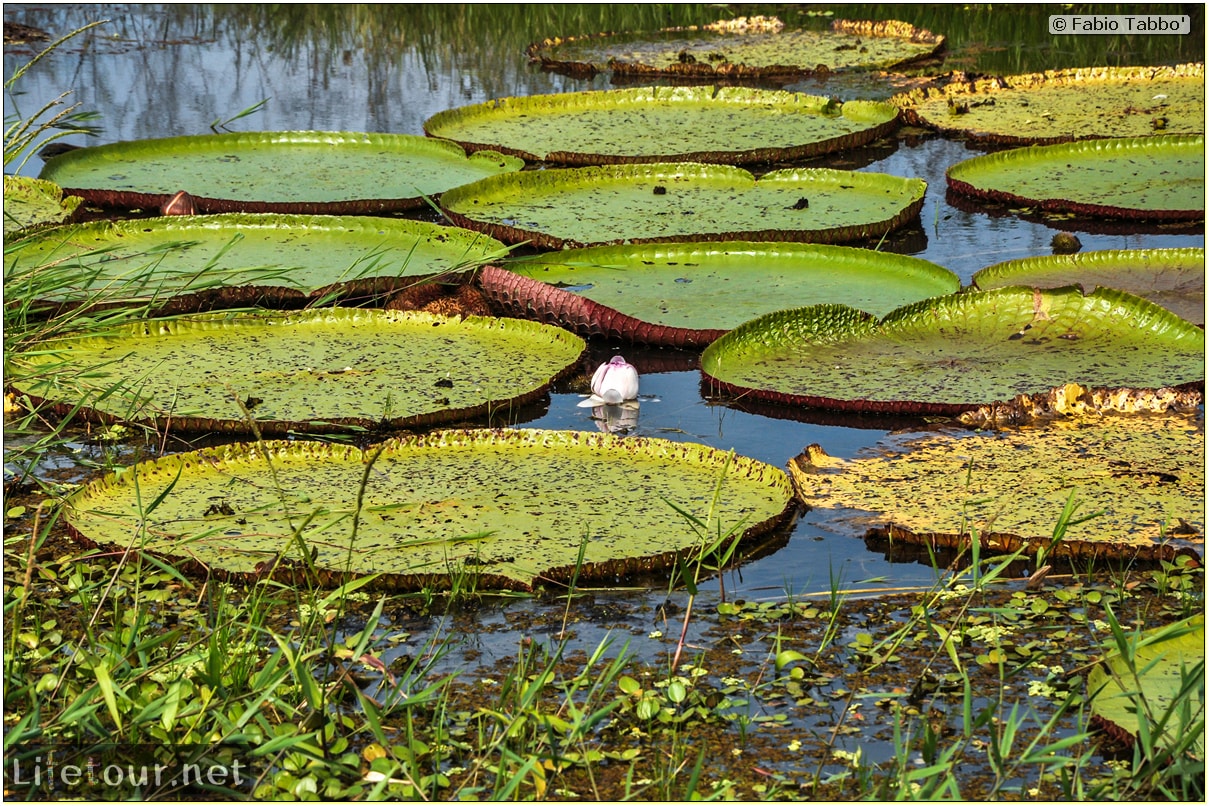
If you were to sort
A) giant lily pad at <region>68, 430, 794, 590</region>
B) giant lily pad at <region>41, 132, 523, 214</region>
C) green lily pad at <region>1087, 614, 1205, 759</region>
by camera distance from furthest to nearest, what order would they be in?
giant lily pad at <region>41, 132, 523, 214</region>, giant lily pad at <region>68, 430, 794, 590</region>, green lily pad at <region>1087, 614, 1205, 759</region>

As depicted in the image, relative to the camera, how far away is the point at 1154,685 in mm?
2461

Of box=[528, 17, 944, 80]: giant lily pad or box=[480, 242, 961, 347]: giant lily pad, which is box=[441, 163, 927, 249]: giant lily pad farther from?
box=[528, 17, 944, 80]: giant lily pad

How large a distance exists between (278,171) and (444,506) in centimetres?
354

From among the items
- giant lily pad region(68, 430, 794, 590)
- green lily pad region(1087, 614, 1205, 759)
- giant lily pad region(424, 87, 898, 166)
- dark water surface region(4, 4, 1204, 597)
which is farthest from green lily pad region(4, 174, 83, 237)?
green lily pad region(1087, 614, 1205, 759)

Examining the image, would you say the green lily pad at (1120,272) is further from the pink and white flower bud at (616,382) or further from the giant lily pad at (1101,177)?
the pink and white flower bud at (616,382)

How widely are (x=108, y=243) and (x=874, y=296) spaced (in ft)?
9.52

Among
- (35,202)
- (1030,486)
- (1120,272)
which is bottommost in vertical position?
(1030,486)

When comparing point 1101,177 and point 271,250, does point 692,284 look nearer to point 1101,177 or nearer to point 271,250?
point 271,250

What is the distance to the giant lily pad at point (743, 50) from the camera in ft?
28.5

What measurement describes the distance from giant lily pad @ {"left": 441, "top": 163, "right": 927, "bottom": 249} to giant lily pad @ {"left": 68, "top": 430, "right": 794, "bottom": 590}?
5.83 feet

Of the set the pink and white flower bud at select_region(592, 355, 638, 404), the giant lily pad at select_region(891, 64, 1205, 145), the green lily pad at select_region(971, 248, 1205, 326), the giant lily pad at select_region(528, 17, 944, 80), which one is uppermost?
the giant lily pad at select_region(528, 17, 944, 80)

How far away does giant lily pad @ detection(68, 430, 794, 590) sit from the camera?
2.98m

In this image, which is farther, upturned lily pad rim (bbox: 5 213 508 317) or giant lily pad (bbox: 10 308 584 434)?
upturned lily pad rim (bbox: 5 213 508 317)
